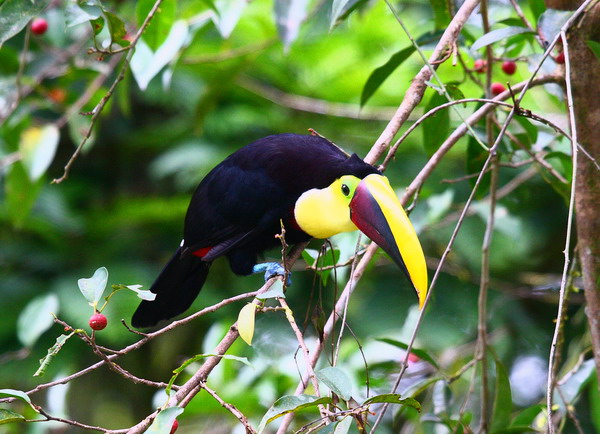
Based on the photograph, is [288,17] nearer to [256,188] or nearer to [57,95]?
[256,188]

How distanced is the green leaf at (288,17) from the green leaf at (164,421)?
3.61ft

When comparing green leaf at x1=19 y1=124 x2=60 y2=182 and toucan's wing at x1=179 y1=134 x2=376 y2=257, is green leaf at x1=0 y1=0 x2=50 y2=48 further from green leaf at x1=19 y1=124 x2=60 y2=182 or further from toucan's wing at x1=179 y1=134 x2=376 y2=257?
green leaf at x1=19 y1=124 x2=60 y2=182

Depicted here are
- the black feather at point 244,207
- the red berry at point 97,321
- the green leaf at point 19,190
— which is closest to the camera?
the red berry at point 97,321

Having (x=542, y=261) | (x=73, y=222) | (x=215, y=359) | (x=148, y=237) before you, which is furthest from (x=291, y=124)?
(x=215, y=359)

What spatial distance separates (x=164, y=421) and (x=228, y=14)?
4.02 ft

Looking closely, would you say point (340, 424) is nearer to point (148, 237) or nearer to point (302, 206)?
point (302, 206)

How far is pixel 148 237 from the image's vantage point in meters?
3.27

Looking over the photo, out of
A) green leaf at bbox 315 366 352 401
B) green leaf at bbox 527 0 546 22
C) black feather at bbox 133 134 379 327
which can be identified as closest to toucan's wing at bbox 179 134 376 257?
black feather at bbox 133 134 379 327

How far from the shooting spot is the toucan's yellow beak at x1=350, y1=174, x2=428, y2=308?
1375 millimetres

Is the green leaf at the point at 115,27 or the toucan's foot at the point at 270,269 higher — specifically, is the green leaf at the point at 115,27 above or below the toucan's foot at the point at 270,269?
above

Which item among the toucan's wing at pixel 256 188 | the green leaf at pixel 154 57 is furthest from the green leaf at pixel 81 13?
the toucan's wing at pixel 256 188

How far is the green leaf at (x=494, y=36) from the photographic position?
4.59 ft

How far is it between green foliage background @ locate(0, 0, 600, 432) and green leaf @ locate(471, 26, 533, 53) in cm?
95

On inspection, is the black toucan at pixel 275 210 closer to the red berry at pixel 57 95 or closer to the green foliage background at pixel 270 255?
the green foliage background at pixel 270 255
